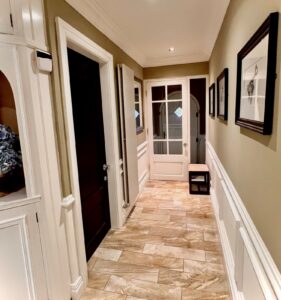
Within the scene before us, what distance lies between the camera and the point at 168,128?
14.7 ft

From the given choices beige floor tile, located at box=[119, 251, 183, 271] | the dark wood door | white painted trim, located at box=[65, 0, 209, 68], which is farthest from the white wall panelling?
beige floor tile, located at box=[119, 251, 183, 271]

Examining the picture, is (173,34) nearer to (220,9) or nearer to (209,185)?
(220,9)

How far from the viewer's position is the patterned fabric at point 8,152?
134cm

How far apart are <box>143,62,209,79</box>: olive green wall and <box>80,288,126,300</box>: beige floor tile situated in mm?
3754

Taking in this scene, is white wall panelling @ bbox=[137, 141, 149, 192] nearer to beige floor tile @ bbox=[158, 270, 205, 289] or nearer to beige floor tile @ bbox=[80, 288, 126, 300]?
beige floor tile @ bbox=[158, 270, 205, 289]

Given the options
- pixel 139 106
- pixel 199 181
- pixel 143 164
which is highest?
pixel 139 106

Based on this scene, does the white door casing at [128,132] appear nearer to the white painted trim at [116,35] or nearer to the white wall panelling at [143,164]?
the white painted trim at [116,35]

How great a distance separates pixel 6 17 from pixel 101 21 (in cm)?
114

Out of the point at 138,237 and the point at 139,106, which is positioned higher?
the point at 139,106

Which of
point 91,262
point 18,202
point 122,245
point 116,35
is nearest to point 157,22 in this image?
point 116,35

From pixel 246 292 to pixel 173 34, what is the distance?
2.87 meters

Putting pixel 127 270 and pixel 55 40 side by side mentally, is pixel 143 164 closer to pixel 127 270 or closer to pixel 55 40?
pixel 127 270

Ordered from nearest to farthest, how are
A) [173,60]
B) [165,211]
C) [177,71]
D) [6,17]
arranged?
[6,17] < [165,211] < [173,60] < [177,71]

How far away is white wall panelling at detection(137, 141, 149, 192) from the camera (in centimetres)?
412
